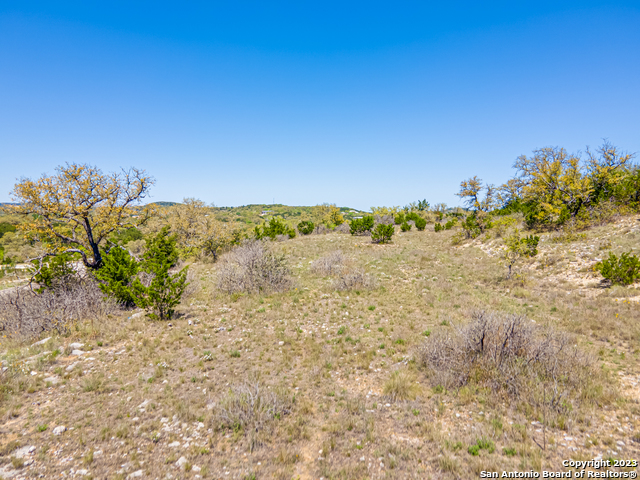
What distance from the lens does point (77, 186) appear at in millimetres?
10461

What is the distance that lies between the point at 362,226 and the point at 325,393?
25681 mm

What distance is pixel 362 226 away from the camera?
30.2 m

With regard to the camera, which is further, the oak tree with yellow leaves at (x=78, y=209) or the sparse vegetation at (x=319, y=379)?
the oak tree with yellow leaves at (x=78, y=209)

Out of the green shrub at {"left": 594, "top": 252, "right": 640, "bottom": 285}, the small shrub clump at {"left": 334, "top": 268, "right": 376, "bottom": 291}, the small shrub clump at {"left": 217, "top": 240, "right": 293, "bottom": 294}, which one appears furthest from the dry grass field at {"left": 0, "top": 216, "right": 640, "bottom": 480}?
the small shrub clump at {"left": 334, "top": 268, "right": 376, "bottom": 291}

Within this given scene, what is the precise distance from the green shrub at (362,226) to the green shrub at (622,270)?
67.2 feet

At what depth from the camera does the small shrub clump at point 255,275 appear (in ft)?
39.1

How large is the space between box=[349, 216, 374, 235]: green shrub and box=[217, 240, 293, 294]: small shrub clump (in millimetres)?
18183

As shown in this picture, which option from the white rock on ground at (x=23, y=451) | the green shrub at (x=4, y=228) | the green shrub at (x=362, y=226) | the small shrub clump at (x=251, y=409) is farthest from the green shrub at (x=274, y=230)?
the green shrub at (x=4, y=228)

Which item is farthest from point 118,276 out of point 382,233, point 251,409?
point 382,233

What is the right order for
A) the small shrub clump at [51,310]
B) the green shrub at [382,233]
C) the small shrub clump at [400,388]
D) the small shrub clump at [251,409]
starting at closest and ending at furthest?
the small shrub clump at [251,409], the small shrub clump at [400,388], the small shrub clump at [51,310], the green shrub at [382,233]

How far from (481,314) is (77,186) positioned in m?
14.4

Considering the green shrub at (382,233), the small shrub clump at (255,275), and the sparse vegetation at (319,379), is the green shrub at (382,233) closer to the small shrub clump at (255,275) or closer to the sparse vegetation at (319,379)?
the sparse vegetation at (319,379)

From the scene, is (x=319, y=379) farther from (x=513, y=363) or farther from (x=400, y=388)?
(x=513, y=363)

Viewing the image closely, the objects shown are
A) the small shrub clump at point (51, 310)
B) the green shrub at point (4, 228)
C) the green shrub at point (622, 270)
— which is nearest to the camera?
the small shrub clump at point (51, 310)
